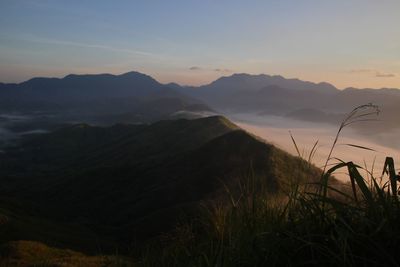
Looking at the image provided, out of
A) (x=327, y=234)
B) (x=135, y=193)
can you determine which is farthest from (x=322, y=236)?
(x=135, y=193)

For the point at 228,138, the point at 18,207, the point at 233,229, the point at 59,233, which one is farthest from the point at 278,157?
the point at 233,229

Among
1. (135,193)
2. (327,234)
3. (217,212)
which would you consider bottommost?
(135,193)

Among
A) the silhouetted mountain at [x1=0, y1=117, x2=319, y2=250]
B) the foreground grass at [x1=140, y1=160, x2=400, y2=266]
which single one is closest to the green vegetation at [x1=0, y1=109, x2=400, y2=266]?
the foreground grass at [x1=140, y1=160, x2=400, y2=266]

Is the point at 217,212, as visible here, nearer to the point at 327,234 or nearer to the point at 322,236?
the point at 327,234

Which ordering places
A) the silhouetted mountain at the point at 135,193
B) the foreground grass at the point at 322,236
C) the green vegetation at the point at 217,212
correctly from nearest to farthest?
the foreground grass at the point at 322,236 → the green vegetation at the point at 217,212 → the silhouetted mountain at the point at 135,193

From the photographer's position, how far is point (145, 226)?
323 feet

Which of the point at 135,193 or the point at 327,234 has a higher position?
the point at 327,234

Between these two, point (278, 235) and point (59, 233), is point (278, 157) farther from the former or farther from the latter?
point (278, 235)

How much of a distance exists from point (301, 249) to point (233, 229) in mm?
881

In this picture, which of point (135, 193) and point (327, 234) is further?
point (135, 193)

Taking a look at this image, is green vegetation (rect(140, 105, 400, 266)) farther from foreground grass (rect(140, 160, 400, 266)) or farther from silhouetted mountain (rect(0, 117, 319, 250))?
silhouetted mountain (rect(0, 117, 319, 250))

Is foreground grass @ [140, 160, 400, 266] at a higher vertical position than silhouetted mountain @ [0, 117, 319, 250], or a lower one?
higher

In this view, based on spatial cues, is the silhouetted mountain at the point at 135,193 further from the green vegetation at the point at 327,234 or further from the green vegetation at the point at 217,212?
the green vegetation at the point at 327,234

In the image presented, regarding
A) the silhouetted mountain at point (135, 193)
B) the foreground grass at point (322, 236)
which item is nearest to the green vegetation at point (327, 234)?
the foreground grass at point (322, 236)
